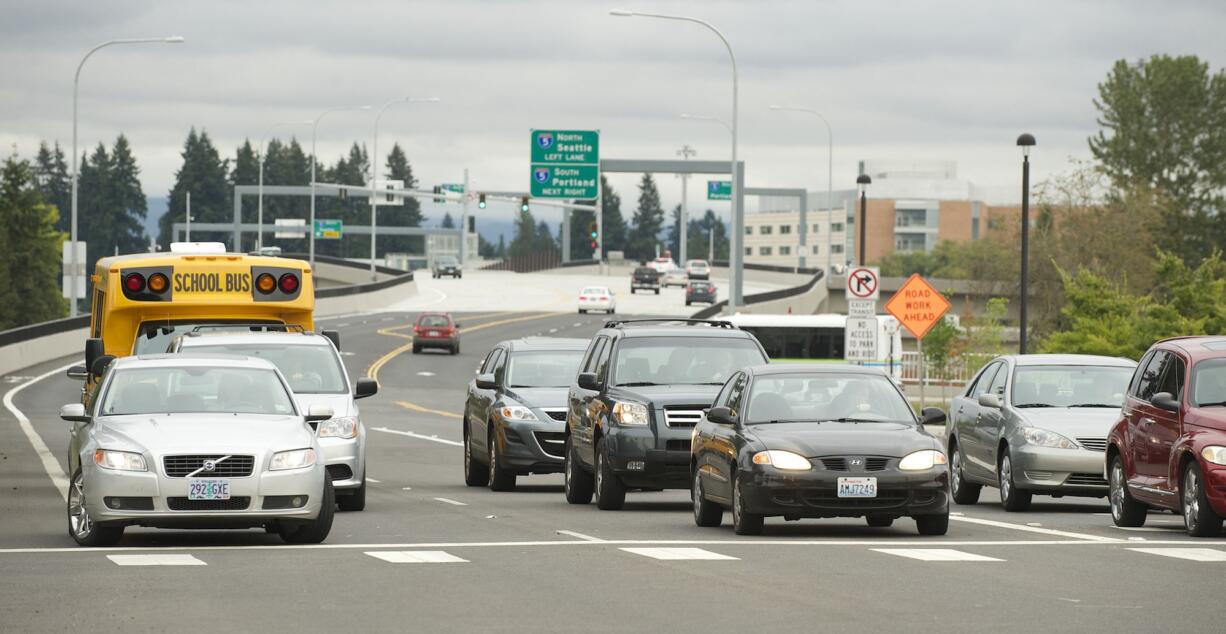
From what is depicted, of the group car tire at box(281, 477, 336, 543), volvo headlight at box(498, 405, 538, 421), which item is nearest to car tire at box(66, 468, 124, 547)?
car tire at box(281, 477, 336, 543)

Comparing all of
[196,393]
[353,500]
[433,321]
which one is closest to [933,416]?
[353,500]

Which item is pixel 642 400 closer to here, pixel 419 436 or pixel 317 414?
pixel 317 414

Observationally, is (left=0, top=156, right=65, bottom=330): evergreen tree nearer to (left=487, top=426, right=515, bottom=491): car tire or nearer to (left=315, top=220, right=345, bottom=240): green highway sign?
(left=315, top=220, right=345, bottom=240): green highway sign

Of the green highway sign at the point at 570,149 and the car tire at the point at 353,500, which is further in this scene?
the green highway sign at the point at 570,149

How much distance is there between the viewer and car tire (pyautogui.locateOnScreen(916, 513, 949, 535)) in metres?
15.9

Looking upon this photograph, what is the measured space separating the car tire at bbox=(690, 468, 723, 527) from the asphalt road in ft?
0.47

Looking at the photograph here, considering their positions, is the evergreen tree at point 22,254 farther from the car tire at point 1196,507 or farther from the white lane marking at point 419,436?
the car tire at point 1196,507

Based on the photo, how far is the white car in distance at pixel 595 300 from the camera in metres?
98.2

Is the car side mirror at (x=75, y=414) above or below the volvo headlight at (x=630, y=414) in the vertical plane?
above

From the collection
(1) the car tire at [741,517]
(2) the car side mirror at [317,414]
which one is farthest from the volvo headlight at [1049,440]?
(2) the car side mirror at [317,414]

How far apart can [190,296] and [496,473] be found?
13.1ft

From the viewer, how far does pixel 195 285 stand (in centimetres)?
2227

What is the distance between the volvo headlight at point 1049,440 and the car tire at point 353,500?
654 centimetres

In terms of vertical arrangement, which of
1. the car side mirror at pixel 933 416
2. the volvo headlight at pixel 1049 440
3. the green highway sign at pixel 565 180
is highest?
the green highway sign at pixel 565 180
